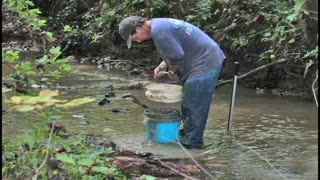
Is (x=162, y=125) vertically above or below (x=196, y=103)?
below

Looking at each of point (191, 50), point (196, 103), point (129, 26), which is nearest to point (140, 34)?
point (129, 26)

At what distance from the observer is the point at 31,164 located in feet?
11.3

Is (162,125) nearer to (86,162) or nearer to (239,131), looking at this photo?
(239,131)

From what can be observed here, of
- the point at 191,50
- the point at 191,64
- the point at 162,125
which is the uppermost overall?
the point at 191,50

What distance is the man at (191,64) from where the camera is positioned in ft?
17.2

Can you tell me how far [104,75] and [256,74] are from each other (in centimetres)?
381

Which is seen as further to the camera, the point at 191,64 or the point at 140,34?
the point at 191,64

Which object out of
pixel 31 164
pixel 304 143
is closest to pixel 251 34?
pixel 304 143

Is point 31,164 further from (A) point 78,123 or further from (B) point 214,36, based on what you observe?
(B) point 214,36

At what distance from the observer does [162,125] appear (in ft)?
17.9

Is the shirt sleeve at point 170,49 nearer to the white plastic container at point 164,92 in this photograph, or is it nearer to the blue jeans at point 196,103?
the blue jeans at point 196,103

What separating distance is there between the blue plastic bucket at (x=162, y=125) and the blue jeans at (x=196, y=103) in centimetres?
13

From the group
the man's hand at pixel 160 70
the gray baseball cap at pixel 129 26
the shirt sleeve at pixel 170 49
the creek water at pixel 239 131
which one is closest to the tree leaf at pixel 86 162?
the creek water at pixel 239 131

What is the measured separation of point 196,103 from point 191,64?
0.45 meters
